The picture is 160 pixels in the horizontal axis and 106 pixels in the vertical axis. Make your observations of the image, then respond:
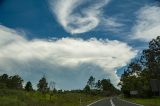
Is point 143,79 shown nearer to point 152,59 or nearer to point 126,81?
point 152,59

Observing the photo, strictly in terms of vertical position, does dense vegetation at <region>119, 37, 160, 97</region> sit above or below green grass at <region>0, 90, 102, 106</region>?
above

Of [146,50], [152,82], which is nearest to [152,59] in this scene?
[146,50]

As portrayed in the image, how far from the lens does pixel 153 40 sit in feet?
293

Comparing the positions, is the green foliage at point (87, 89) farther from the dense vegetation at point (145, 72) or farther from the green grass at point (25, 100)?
the green grass at point (25, 100)

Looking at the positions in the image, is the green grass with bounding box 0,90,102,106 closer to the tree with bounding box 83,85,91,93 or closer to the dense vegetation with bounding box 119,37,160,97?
the dense vegetation with bounding box 119,37,160,97

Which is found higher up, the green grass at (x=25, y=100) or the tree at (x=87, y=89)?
the tree at (x=87, y=89)

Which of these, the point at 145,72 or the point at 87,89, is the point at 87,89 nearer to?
the point at 87,89

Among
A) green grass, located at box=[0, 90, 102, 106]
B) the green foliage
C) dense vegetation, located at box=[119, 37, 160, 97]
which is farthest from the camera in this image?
the green foliage

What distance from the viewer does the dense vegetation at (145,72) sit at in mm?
90312

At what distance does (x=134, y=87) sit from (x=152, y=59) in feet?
56.2

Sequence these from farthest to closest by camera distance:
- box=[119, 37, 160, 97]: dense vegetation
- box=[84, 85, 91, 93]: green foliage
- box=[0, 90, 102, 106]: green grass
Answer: box=[84, 85, 91, 93]: green foliage < box=[119, 37, 160, 97]: dense vegetation < box=[0, 90, 102, 106]: green grass

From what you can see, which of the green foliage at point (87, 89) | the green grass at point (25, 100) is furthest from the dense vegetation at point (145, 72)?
the green foliage at point (87, 89)

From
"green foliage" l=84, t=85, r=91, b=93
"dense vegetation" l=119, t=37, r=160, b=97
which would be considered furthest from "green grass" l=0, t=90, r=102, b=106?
"green foliage" l=84, t=85, r=91, b=93

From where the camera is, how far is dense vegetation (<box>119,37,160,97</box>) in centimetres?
9031
